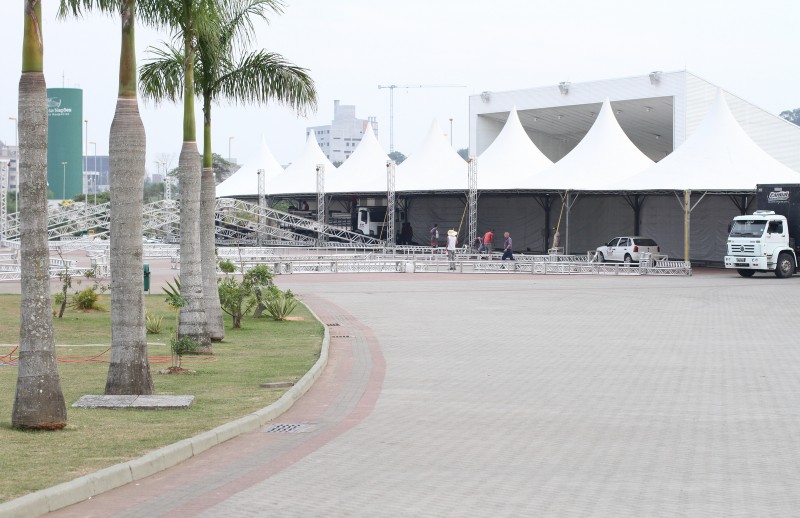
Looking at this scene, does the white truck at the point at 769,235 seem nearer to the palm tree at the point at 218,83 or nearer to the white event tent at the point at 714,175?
the white event tent at the point at 714,175

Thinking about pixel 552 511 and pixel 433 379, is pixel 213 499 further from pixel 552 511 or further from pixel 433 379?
pixel 433 379

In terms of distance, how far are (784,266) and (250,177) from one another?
143ft

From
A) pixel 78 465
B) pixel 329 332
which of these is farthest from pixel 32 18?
pixel 329 332

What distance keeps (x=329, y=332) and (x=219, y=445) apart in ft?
35.9

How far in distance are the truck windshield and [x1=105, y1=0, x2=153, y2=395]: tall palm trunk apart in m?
32.8

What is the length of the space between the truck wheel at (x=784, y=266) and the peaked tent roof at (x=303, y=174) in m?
31.2

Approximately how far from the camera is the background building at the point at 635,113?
60.4 metres

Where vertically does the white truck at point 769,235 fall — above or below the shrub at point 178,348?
above

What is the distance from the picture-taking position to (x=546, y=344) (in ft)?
62.6

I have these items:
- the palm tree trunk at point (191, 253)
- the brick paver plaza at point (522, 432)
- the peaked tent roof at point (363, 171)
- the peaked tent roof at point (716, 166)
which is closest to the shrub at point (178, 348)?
the palm tree trunk at point (191, 253)

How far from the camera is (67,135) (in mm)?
182375

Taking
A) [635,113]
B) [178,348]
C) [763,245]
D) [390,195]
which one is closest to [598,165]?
[763,245]

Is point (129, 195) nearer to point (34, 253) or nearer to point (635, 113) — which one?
point (34, 253)

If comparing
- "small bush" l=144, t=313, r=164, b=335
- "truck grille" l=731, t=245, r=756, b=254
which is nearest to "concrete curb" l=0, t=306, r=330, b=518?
"small bush" l=144, t=313, r=164, b=335
